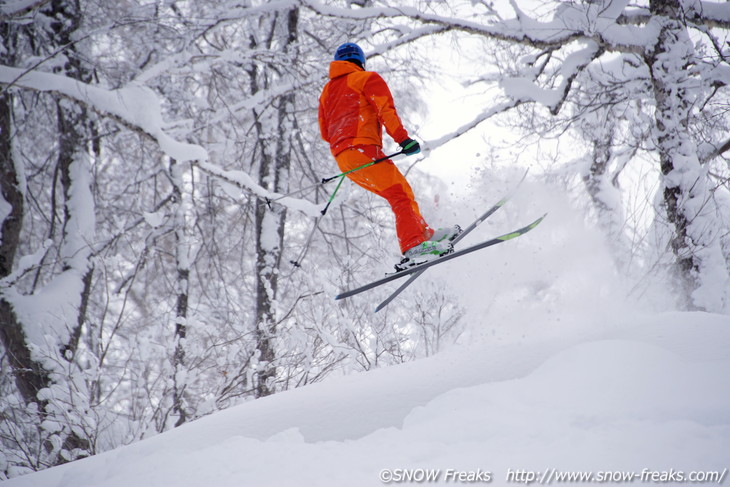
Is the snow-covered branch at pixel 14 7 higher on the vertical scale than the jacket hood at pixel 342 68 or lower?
higher

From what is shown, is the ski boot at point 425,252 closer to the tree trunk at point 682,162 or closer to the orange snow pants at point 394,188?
the orange snow pants at point 394,188

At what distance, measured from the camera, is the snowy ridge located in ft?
5.57

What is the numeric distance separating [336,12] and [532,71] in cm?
276

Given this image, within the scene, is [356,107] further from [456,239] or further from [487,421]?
[487,421]

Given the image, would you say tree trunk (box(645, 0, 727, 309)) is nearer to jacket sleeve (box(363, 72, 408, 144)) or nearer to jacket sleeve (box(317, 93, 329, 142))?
jacket sleeve (box(363, 72, 408, 144))

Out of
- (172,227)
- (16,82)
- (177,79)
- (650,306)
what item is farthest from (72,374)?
(650,306)

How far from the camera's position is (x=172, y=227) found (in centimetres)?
694

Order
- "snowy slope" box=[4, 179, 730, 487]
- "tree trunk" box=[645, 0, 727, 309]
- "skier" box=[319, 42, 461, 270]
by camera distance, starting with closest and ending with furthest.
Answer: "snowy slope" box=[4, 179, 730, 487] < "skier" box=[319, 42, 461, 270] < "tree trunk" box=[645, 0, 727, 309]

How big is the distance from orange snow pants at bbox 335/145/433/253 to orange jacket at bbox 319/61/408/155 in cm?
10

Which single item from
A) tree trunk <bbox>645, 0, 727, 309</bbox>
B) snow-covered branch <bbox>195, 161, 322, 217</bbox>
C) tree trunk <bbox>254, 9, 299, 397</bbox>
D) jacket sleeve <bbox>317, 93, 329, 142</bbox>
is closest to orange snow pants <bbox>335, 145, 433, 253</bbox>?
jacket sleeve <bbox>317, 93, 329, 142</bbox>

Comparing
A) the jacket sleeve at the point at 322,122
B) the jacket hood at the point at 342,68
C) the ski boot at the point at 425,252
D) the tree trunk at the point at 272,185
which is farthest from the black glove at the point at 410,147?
the tree trunk at the point at 272,185

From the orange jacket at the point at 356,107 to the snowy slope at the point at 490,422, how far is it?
2.03 metres

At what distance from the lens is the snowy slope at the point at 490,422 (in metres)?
1.67

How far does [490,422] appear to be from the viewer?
196 cm
